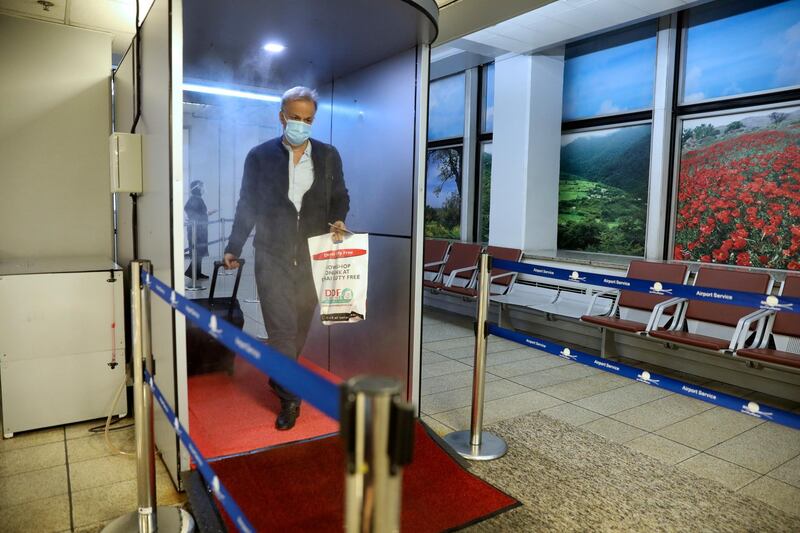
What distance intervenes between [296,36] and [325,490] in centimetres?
229

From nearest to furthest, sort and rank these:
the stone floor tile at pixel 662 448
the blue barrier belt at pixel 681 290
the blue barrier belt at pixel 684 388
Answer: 1. the blue barrier belt at pixel 684 388
2. the blue barrier belt at pixel 681 290
3. the stone floor tile at pixel 662 448

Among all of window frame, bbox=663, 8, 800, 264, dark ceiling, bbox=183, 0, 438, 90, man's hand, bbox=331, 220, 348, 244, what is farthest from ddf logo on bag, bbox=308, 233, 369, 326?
window frame, bbox=663, 8, 800, 264

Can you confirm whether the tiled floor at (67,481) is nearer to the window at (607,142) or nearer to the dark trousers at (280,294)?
the dark trousers at (280,294)

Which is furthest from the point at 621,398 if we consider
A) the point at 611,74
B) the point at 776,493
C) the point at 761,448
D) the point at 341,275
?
the point at 611,74

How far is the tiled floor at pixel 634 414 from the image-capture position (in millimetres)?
2975

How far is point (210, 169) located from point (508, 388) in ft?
8.45

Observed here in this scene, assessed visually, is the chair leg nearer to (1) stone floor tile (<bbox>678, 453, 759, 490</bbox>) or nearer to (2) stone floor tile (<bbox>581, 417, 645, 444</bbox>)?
(2) stone floor tile (<bbox>581, 417, 645, 444</bbox>)

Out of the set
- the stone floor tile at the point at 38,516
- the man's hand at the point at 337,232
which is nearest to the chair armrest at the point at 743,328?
the man's hand at the point at 337,232

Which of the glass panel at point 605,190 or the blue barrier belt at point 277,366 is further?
the glass panel at point 605,190

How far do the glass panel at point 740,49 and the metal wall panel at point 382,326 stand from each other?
12.8 feet

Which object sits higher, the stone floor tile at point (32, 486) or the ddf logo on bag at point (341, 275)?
the ddf logo on bag at point (341, 275)

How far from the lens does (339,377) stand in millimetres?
3832

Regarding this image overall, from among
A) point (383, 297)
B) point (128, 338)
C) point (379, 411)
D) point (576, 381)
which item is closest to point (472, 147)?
point (576, 381)

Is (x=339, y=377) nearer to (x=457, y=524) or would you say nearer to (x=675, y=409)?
(x=457, y=524)
